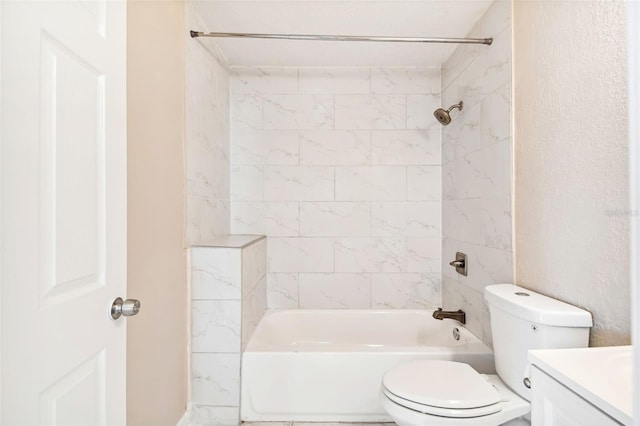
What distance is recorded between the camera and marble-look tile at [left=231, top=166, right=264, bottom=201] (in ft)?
9.59

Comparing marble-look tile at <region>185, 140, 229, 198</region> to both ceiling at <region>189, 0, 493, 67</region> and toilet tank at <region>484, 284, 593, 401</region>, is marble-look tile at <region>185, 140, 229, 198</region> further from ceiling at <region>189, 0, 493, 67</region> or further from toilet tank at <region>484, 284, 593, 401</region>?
toilet tank at <region>484, 284, 593, 401</region>

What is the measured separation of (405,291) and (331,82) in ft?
5.65

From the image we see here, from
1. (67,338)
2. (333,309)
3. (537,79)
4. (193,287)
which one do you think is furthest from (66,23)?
(333,309)

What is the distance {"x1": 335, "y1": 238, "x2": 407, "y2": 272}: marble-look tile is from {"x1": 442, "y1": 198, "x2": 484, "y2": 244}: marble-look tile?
396 mm

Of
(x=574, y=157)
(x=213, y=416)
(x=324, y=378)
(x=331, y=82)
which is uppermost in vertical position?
(x=331, y=82)

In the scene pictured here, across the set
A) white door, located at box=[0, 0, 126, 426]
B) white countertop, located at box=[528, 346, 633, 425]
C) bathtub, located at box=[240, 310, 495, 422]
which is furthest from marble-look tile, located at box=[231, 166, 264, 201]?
white countertop, located at box=[528, 346, 633, 425]

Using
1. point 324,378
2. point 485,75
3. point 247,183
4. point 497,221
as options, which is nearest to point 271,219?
point 247,183

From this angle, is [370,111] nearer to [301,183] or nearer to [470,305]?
[301,183]

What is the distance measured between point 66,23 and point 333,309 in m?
2.47

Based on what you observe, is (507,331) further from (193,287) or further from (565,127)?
(193,287)

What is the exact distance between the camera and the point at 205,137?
2.33 meters

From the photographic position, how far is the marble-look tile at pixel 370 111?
2902mm

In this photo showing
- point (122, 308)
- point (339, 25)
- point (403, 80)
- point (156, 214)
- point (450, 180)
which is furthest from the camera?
point (403, 80)

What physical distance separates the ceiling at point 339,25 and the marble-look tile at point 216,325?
5.18 ft
